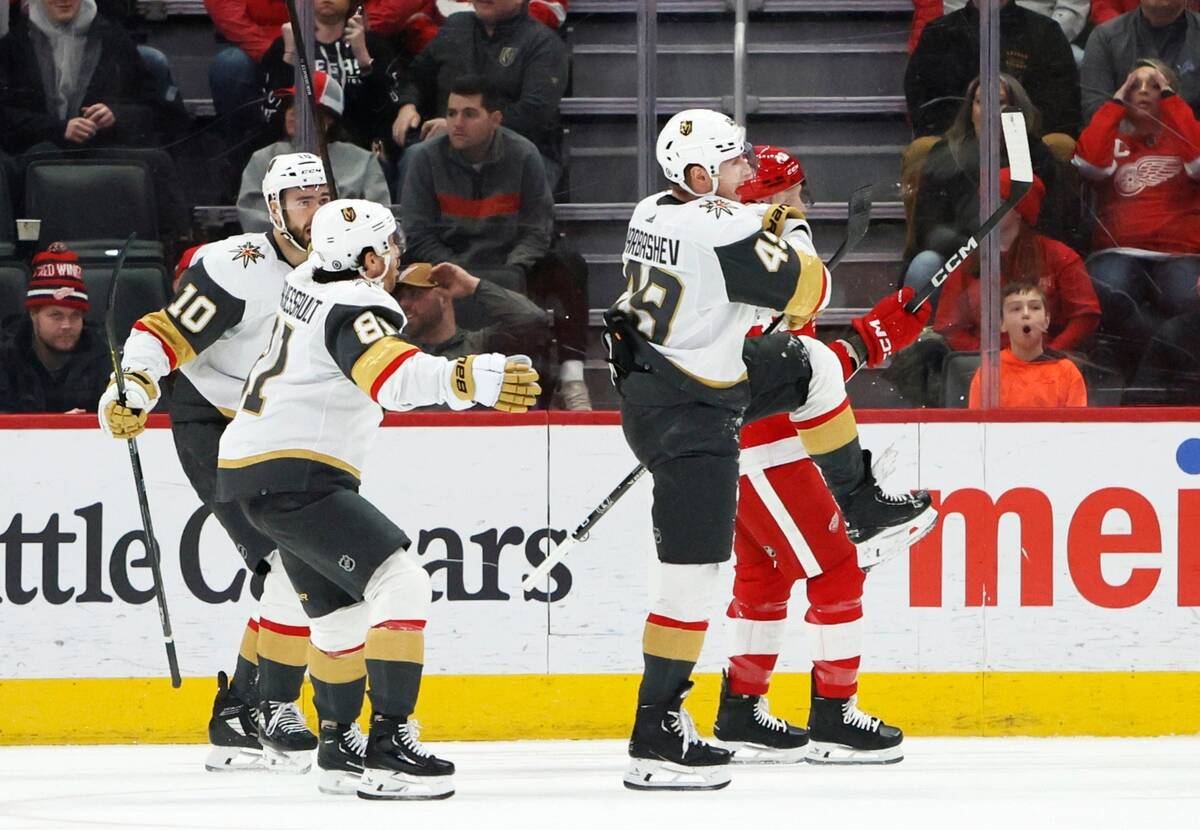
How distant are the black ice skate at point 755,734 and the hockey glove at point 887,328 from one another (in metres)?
0.87

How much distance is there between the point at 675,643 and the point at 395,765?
0.64m

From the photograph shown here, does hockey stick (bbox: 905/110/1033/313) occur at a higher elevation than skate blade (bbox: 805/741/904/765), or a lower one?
higher

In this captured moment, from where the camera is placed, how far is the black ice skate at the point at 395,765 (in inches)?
154

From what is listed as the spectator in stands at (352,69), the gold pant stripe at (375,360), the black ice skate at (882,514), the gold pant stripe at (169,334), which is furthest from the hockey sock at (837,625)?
the spectator in stands at (352,69)

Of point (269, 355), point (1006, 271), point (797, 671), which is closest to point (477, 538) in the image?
point (797, 671)

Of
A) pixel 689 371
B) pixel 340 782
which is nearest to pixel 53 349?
pixel 340 782

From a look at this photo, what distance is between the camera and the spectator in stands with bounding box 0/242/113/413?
17.2ft

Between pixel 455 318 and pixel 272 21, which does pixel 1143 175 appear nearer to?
pixel 455 318

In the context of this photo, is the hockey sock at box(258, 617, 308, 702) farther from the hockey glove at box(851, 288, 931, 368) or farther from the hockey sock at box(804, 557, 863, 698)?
the hockey glove at box(851, 288, 931, 368)

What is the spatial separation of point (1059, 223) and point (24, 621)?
9.90ft

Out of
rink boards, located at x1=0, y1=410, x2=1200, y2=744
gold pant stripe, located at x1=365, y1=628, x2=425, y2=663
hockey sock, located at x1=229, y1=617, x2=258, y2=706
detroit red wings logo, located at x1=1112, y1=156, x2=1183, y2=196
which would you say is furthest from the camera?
detroit red wings logo, located at x1=1112, y1=156, x2=1183, y2=196

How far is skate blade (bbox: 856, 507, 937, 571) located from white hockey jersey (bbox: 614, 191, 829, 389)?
696 millimetres

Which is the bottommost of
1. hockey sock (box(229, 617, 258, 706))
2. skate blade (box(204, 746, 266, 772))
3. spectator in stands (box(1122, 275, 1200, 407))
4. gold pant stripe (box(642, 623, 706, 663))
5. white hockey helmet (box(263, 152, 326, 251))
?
skate blade (box(204, 746, 266, 772))

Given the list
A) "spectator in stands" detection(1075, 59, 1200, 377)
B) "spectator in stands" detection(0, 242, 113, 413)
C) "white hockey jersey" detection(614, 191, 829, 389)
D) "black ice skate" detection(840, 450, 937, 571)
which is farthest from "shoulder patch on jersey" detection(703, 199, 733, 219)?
"spectator in stands" detection(0, 242, 113, 413)
